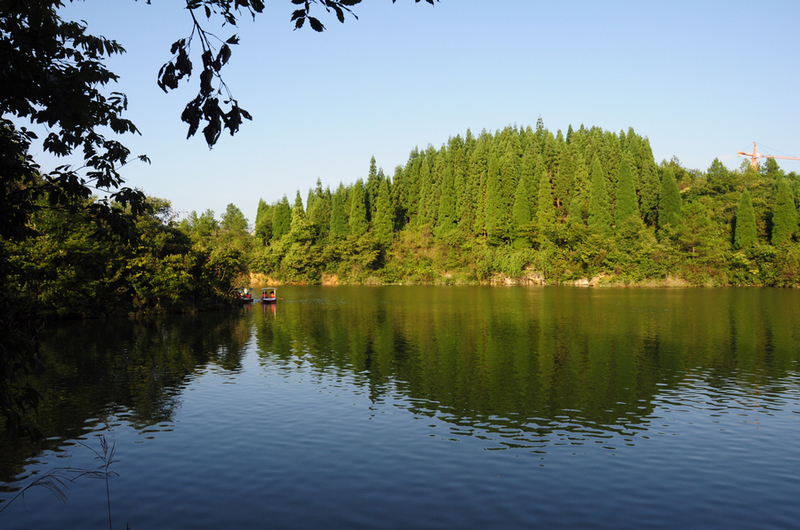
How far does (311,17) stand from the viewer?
4.84 metres

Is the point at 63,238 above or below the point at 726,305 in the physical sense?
above

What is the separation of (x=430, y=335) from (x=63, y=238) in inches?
900

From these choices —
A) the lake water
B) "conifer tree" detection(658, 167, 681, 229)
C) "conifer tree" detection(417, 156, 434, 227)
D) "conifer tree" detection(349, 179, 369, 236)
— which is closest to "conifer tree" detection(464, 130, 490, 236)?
"conifer tree" detection(417, 156, 434, 227)

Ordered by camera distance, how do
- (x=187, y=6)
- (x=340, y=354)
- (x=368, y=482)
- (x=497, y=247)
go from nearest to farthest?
(x=187, y=6) → (x=368, y=482) → (x=340, y=354) → (x=497, y=247)

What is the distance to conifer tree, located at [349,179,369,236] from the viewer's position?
103 metres

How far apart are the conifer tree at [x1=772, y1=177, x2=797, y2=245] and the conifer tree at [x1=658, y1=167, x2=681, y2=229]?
1186cm

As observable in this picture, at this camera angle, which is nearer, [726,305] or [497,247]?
[726,305]

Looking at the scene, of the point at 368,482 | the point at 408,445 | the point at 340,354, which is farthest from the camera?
the point at 340,354

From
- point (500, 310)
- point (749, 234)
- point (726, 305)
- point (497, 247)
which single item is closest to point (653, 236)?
point (749, 234)

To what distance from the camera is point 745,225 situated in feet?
257

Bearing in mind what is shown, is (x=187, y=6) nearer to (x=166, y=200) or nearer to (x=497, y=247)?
(x=166, y=200)

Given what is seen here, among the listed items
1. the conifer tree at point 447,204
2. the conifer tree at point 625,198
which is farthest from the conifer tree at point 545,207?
the conifer tree at point 447,204

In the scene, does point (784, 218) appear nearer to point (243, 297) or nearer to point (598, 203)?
point (598, 203)

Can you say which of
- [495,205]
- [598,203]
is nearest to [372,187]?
[495,205]
